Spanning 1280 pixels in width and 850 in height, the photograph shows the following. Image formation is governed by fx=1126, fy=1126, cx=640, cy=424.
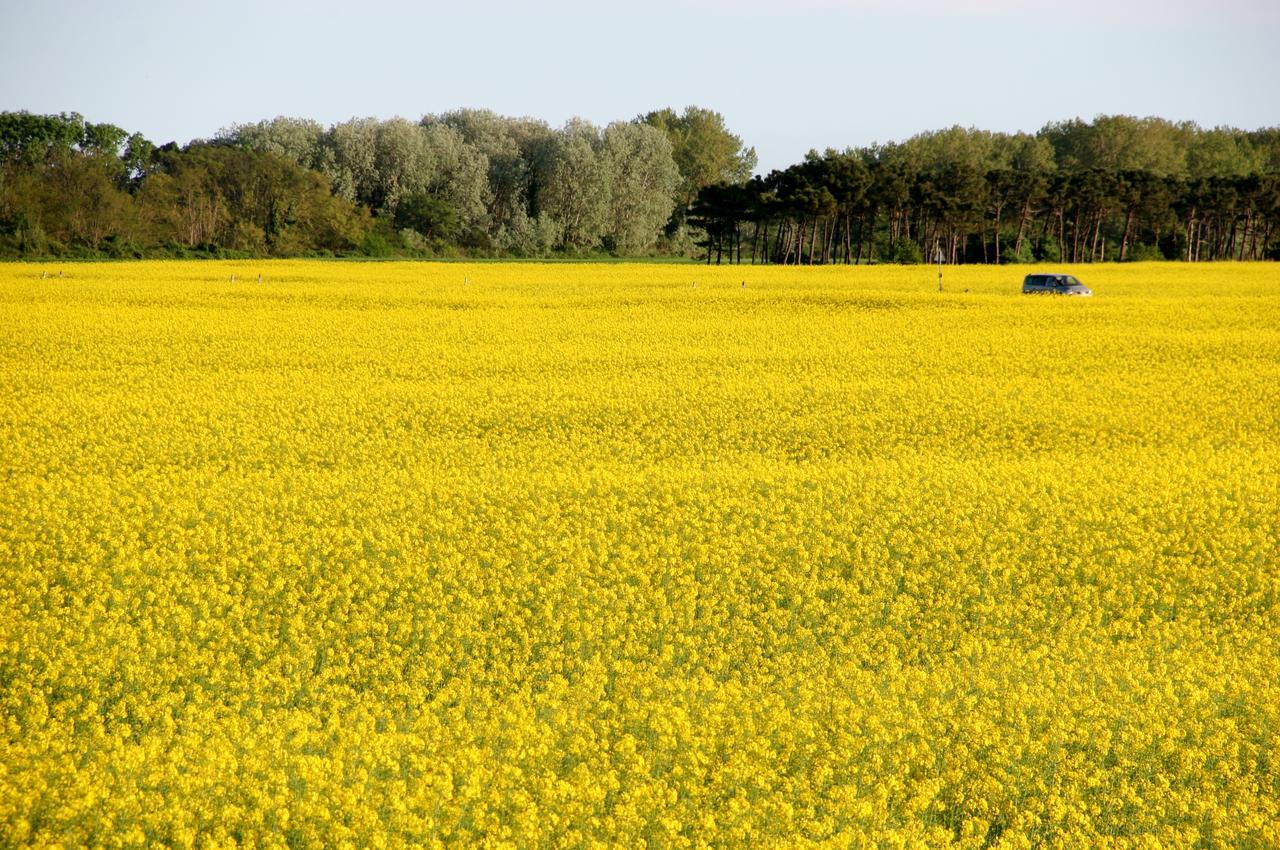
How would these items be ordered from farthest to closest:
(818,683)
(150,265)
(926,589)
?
(150,265) → (926,589) → (818,683)

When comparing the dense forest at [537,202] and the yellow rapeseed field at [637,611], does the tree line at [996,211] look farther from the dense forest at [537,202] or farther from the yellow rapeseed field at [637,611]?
the yellow rapeseed field at [637,611]

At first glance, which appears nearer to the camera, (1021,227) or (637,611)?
(637,611)

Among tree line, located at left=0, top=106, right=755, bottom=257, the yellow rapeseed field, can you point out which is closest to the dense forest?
tree line, located at left=0, top=106, right=755, bottom=257

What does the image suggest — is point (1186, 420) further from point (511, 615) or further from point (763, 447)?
point (511, 615)

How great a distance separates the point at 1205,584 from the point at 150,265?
1841 inches

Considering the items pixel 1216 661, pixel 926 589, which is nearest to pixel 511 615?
pixel 926 589

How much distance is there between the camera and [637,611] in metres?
9.37

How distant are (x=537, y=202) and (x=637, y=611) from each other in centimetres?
8211

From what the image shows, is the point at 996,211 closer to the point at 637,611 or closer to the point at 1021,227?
the point at 1021,227

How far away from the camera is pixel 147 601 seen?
9.32 meters

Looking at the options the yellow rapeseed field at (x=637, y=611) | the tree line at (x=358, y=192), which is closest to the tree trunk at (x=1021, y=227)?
the tree line at (x=358, y=192)

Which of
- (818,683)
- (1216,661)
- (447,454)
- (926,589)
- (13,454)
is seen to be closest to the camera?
(818,683)

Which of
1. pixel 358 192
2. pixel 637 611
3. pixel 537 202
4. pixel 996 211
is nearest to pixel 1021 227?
pixel 996 211

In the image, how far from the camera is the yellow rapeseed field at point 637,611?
621cm
